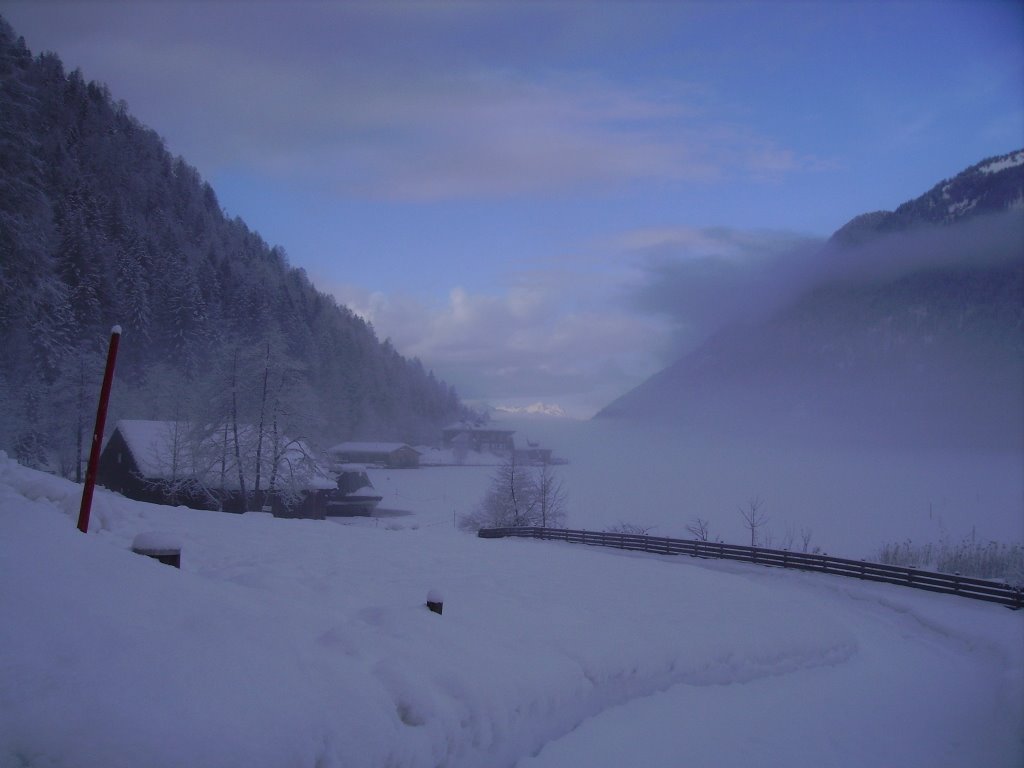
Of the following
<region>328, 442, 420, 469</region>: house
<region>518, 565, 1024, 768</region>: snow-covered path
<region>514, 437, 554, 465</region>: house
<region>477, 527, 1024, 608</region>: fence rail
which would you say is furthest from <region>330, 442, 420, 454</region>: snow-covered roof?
<region>518, 565, 1024, 768</region>: snow-covered path

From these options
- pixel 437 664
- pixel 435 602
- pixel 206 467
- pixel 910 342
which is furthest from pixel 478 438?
pixel 437 664

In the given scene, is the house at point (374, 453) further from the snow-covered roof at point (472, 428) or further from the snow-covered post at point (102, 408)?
the snow-covered post at point (102, 408)

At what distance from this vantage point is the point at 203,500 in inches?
1371

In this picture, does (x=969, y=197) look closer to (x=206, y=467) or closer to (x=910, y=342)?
(x=910, y=342)

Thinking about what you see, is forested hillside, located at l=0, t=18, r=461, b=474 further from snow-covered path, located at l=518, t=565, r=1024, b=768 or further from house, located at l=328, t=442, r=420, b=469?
snow-covered path, located at l=518, t=565, r=1024, b=768

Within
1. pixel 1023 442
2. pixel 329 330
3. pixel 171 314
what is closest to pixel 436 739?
pixel 171 314

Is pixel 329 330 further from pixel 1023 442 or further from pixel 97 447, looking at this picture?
pixel 1023 442

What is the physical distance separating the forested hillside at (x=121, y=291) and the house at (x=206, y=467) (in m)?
1.41

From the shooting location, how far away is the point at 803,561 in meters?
24.5

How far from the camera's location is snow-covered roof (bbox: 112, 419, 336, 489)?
33312 mm

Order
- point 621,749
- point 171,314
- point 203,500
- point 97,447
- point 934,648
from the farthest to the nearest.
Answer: point 171,314
point 203,500
point 934,648
point 97,447
point 621,749

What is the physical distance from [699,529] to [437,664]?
130 ft

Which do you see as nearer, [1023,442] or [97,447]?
[97,447]

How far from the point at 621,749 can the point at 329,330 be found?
8326 centimetres
